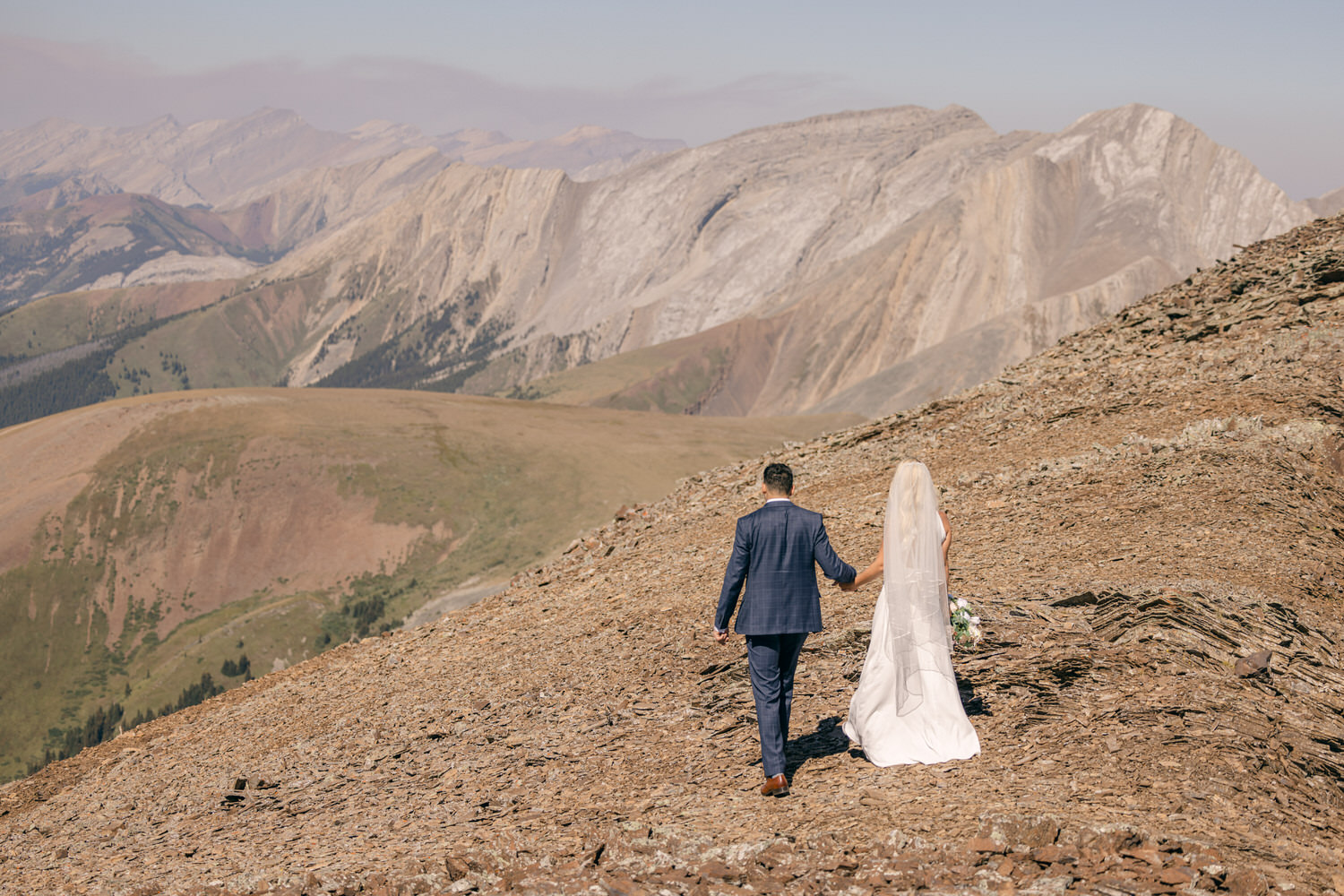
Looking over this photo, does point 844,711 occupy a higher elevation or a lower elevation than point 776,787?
lower

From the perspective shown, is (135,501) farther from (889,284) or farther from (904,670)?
(889,284)

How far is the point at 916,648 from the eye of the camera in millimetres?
7469

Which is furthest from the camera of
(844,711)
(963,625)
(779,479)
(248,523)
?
(248,523)

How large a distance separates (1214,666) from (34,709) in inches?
3148

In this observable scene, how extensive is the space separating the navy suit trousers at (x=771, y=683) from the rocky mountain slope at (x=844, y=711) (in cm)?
40

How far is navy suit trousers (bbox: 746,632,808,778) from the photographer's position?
7348 millimetres

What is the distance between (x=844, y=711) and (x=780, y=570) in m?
2.46

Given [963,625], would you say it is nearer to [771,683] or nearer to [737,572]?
[771,683]

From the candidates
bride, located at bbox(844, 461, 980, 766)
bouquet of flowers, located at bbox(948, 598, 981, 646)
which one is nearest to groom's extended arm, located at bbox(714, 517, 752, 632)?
bride, located at bbox(844, 461, 980, 766)

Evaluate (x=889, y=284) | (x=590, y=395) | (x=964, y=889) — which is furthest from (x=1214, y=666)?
(x=590, y=395)

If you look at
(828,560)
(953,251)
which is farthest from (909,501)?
(953,251)

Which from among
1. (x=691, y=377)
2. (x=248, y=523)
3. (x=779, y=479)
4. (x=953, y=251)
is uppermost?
A: (x=953, y=251)

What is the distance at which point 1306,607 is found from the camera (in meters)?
10.5

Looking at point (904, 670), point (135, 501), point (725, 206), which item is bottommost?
point (135, 501)
